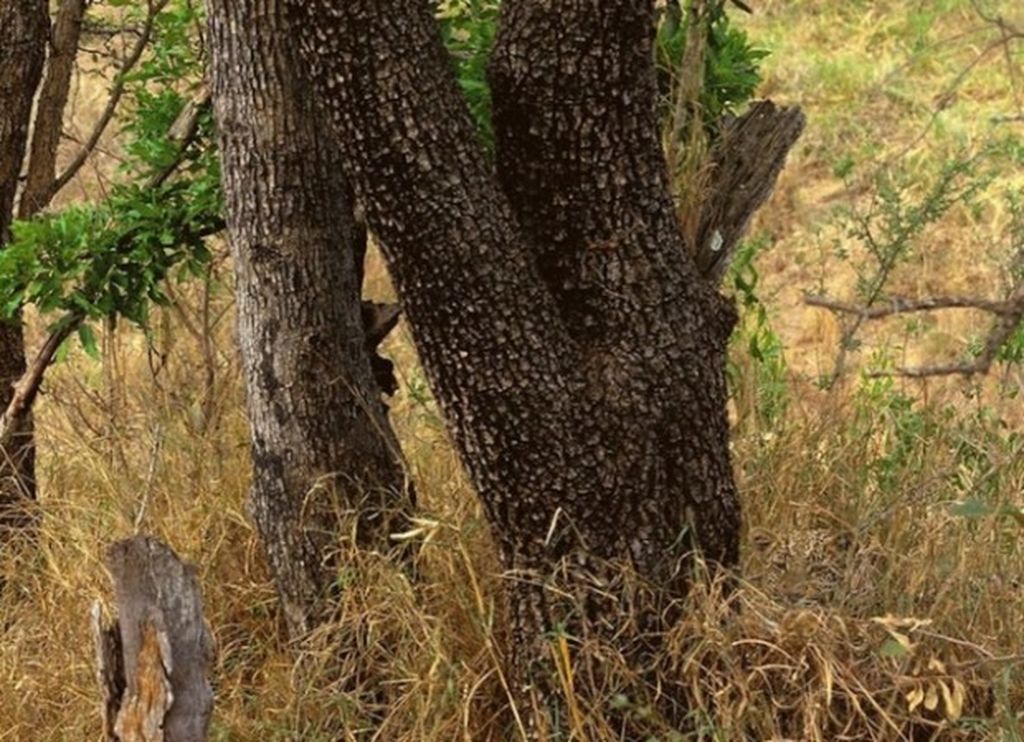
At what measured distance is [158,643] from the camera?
8.89 feet

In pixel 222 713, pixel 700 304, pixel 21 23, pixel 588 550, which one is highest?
pixel 21 23

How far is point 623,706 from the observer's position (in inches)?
126

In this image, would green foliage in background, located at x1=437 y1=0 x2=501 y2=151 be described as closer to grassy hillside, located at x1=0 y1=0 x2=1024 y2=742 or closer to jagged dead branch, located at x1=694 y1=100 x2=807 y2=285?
jagged dead branch, located at x1=694 y1=100 x2=807 y2=285

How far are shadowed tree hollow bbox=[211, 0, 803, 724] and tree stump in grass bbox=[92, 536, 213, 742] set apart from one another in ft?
2.16

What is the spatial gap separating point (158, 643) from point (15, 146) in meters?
2.23

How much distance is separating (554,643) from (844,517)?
3.36ft

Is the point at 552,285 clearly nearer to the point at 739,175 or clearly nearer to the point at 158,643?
the point at 739,175

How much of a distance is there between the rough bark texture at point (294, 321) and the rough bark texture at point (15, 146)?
1.03 meters

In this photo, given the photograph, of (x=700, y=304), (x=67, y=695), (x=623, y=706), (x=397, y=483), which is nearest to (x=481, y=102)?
(x=700, y=304)

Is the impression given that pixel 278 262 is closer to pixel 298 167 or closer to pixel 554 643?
pixel 298 167

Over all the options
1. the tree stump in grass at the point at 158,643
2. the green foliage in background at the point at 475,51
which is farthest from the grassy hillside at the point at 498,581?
the green foliage in background at the point at 475,51

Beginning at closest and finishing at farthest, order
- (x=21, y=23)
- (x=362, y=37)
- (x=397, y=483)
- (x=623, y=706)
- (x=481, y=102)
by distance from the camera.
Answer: (x=362, y=37)
(x=623, y=706)
(x=481, y=102)
(x=397, y=483)
(x=21, y=23)

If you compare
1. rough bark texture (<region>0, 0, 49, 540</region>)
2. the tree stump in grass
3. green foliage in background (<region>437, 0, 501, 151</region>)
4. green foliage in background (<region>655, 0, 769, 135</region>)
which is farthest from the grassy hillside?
green foliage in background (<region>437, 0, 501, 151</region>)

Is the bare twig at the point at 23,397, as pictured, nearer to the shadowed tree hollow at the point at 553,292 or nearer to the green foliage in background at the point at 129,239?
the green foliage in background at the point at 129,239
